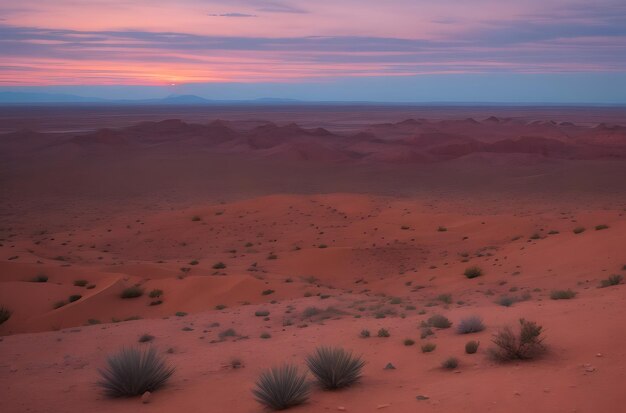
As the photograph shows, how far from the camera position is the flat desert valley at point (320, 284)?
861cm

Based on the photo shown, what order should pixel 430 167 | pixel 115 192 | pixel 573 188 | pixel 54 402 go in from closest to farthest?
pixel 54 402 < pixel 573 188 < pixel 115 192 < pixel 430 167

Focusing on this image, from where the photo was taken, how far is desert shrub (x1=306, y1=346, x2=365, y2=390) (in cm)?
846

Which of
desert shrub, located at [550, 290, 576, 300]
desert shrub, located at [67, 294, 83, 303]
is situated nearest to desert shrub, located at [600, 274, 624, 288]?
desert shrub, located at [550, 290, 576, 300]

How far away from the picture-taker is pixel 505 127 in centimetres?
10006

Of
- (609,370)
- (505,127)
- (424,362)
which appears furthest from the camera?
(505,127)

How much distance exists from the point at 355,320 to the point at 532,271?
26.4ft

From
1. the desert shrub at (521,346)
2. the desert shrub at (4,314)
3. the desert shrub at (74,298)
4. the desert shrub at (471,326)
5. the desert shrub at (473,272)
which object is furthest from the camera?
the desert shrub at (473,272)

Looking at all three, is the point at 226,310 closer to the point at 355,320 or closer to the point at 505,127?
the point at 355,320

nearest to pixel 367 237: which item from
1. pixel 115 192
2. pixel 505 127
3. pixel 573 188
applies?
pixel 573 188

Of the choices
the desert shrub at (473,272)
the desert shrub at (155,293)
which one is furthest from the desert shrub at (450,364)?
the desert shrub at (155,293)

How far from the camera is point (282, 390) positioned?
770cm

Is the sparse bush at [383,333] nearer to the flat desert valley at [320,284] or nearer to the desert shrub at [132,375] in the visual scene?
the flat desert valley at [320,284]

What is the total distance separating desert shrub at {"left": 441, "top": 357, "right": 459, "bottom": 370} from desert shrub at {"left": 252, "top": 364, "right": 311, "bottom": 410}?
2.30m

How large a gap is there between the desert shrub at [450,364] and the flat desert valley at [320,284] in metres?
0.03
